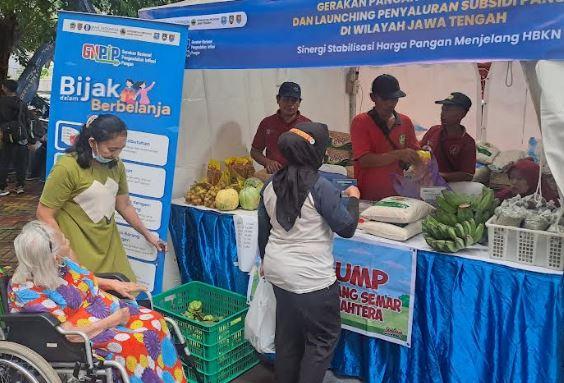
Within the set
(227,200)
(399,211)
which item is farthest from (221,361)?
(399,211)

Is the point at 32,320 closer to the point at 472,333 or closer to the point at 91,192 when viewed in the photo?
the point at 91,192

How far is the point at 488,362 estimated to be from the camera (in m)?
2.48

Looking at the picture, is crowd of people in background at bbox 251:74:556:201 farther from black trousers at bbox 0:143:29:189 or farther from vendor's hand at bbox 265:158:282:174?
black trousers at bbox 0:143:29:189

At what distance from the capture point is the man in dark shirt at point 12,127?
7375 millimetres

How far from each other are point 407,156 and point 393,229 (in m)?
0.75

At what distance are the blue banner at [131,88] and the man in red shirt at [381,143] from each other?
1213 millimetres

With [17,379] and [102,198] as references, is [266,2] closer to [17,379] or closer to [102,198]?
[102,198]

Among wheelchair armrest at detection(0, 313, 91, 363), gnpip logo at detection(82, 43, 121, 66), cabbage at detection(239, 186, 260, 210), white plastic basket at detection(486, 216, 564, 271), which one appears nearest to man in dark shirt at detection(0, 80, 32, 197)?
gnpip logo at detection(82, 43, 121, 66)

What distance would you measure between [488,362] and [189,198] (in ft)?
7.17

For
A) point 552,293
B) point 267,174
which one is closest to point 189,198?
point 267,174

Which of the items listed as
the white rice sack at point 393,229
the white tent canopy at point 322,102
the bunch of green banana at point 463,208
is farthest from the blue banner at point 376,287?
the white tent canopy at point 322,102

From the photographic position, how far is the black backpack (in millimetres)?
7406

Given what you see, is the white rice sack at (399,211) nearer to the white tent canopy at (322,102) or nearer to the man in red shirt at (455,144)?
the man in red shirt at (455,144)

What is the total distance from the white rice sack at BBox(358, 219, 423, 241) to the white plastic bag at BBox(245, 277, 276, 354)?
64cm
